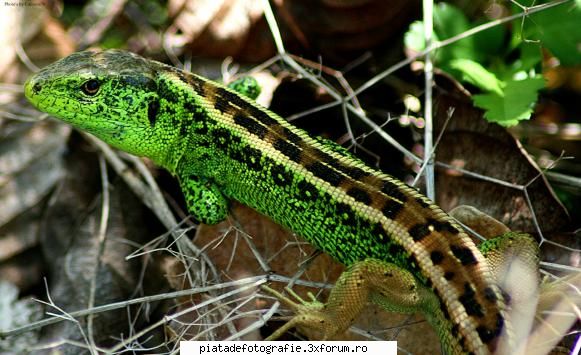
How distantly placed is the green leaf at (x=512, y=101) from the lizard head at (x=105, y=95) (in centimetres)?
178

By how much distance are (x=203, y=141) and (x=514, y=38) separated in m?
2.01

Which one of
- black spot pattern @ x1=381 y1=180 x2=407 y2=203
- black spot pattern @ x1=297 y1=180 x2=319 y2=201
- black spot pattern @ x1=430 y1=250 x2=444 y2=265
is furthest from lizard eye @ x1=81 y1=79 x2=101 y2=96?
black spot pattern @ x1=430 y1=250 x2=444 y2=265

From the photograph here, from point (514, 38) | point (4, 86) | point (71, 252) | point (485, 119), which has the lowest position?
point (71, 252)

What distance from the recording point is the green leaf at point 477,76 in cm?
344

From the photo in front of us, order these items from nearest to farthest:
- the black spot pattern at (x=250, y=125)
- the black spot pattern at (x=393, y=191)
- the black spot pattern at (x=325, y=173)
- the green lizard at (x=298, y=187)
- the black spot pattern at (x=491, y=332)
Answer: the black spot pattern at (x=491, y=332) → the green lizard at (x=298, y=187) → the black spot pattern at (x=393, y=191) → the black spot pattern at (x=325, y=173) → the black spot pattern at (x=250, y=125)

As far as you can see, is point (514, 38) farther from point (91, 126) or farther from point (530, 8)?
point (91, 126)

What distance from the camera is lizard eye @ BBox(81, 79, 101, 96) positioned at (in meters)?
3.13

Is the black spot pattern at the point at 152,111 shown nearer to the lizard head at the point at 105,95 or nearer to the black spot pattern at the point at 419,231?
the lizard head at the point at 105,95

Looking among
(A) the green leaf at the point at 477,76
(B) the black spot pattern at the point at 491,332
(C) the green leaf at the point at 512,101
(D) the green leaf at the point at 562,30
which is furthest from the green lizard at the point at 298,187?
(D) the green leaf at the point at 562,30

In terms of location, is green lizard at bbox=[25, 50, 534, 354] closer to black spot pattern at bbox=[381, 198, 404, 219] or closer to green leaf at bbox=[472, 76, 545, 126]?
black spot pattern at bbox=[381, 198, 404, 219]

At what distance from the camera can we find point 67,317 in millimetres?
2986

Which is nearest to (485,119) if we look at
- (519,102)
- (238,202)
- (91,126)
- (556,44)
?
(519,102)

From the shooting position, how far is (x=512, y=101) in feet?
11.0

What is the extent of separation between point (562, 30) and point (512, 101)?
554mm
